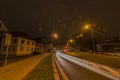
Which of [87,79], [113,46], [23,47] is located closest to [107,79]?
[87,79]

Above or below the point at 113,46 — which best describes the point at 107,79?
below

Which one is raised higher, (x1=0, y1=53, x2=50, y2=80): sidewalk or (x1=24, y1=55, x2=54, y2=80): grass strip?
(x1=0, y1=53, x2=50, y2=80): sidewalk

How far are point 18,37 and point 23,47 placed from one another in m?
5.46

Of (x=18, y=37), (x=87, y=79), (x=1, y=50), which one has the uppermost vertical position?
(x=18, y=37)

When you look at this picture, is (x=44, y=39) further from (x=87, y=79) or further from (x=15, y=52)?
(x=87, y=79)

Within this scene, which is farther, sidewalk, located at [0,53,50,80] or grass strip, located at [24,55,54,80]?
grass strip, located at [24,55,54,80]

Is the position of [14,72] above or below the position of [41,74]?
above

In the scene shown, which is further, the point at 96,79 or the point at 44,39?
the point at 44,39

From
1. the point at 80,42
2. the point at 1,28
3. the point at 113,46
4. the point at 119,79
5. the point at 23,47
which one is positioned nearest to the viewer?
the point at 119,79

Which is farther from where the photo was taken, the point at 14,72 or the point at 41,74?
the point at 14,72

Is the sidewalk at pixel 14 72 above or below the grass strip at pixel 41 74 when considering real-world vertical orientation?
above

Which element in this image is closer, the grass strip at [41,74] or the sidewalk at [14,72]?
the sidewalk at [14,72]

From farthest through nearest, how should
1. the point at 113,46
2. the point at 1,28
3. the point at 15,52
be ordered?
1. the point at 113,46
2. the point at 15,52
3. the point at 1,28

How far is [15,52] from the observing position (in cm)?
4066
